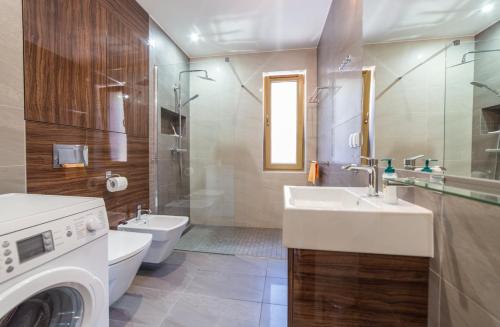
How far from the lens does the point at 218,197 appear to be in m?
2.98

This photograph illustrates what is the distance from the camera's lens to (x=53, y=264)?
0.68 meters

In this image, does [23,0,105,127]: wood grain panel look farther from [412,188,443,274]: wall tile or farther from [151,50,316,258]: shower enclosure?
[412,188,443,274]: wall tile

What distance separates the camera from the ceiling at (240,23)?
2.17m

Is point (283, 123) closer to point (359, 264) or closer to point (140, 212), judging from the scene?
point (140, 212)

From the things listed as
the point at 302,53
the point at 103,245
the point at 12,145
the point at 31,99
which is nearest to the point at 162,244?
the point at 103,245

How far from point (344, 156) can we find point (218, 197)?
1787 millimetres

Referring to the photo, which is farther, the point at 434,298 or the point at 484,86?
the point at 434,298

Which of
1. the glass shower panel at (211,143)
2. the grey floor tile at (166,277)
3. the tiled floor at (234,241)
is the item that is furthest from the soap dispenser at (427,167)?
the glass shower panel at (211,143)

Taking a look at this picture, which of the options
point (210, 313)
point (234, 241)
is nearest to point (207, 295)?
point (210, 313)

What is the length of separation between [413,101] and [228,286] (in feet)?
5.77

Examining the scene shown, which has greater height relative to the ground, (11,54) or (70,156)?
(11,54)

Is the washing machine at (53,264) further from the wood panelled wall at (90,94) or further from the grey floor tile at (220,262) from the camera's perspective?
the grey floor tile at (220,262)

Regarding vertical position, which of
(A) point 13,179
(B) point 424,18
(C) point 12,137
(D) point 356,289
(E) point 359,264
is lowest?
(D) point 356,289

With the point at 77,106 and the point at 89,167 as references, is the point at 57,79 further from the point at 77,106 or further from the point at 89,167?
the point at 89,167
